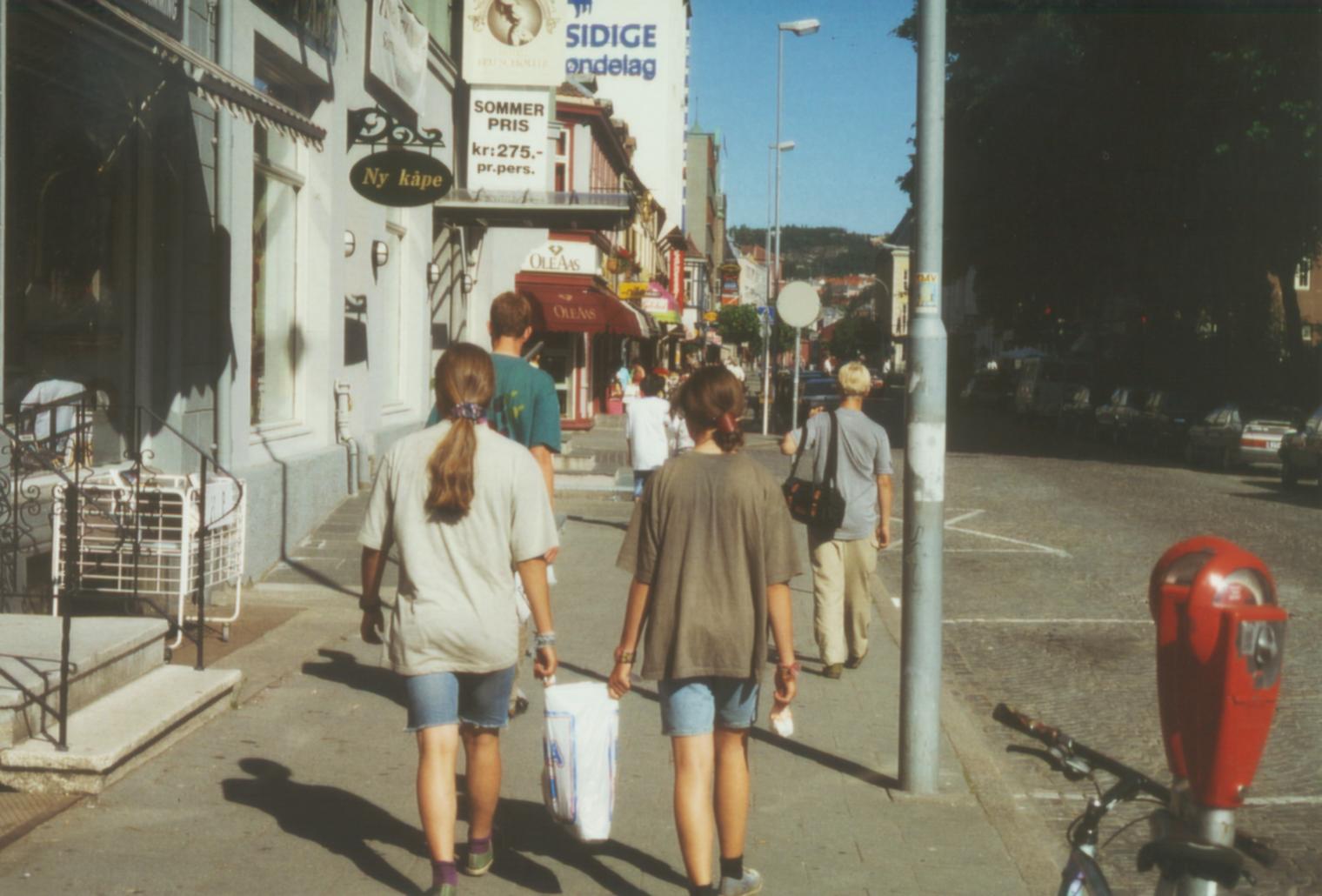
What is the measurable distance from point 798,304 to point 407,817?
19.8 metres

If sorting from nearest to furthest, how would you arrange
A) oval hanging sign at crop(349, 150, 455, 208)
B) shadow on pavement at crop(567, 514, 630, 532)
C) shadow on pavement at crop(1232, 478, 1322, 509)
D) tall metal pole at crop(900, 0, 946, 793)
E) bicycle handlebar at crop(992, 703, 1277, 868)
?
bicycle handlebar at crop(992, 703, 1277, 868), tall metal pole at crop(900, 0, 946, 793), oval hanging sign at crop(349, 150, 455, 208), shadow on pavement at crop(567, 514, 630, 532), shadow on pavement at crop(1232, 478, 1322, 509)

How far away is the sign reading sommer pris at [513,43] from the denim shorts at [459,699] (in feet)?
51.3

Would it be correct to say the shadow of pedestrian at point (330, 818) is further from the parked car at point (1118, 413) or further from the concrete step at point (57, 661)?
the parked car at point (1118, 413)

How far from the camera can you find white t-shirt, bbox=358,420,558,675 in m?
4.60

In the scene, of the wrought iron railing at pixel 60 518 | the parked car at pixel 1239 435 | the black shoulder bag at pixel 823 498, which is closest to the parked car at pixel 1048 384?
the parked car at pixel 1239 435

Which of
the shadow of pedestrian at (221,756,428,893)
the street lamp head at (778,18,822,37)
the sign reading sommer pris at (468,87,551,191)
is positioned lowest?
the shadow of pedestrian at (221,756,428,893)

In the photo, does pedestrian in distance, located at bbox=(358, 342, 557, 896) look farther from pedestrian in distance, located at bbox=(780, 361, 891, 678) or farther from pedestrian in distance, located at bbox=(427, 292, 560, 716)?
pedestrian in distance, located at bbox=(780, 361, 891, 678)

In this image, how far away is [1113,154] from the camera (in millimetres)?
32344

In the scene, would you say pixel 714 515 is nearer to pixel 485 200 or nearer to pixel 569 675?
pixel 569 675

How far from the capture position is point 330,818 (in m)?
5.75

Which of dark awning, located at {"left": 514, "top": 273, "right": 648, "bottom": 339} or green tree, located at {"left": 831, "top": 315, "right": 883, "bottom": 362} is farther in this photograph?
green tree, located at {"left": 831, "top": 315, "right": 883, "bottom": 362}

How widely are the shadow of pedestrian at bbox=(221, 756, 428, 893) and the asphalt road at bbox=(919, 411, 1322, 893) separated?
8.27 feet

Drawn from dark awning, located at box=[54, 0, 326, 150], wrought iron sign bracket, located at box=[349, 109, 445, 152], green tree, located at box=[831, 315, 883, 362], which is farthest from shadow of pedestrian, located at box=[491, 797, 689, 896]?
green tree, located at box=[831, 315, 883, 362]

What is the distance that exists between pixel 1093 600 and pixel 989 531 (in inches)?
193
